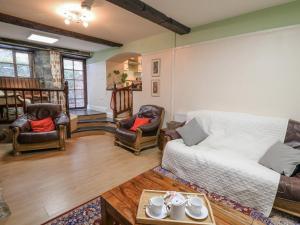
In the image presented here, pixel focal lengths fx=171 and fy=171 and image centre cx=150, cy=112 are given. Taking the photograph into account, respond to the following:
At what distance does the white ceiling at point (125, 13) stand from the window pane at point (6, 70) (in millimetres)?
1377

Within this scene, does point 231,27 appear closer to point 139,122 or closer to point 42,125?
point 139,122

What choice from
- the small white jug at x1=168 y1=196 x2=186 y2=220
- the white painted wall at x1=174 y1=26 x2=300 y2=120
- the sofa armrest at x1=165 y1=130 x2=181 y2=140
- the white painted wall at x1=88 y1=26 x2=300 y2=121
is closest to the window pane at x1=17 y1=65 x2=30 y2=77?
the white painted wall at x1=88 y1=26 x2=300 y2=121

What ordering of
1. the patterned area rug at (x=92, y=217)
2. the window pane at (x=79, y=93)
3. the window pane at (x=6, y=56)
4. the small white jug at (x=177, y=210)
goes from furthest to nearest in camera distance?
1. the window pane at (x=79, y=93)
2. the window pane at (x=6, y=56)
3. the patterned area rug at (x=92, y=217)
4. the small white jug at (x=177, y=210)

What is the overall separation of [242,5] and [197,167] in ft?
8.07

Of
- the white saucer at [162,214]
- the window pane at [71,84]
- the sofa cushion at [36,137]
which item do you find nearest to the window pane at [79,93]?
the window pane at [71,84]

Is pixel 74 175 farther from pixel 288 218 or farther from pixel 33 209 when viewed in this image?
pixel 288 218

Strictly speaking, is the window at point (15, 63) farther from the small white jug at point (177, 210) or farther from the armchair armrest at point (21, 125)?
the small white jug at point (177, 210)

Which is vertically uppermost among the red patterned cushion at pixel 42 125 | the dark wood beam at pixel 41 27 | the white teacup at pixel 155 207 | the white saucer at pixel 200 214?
the dark wood beam at pixel 41 27

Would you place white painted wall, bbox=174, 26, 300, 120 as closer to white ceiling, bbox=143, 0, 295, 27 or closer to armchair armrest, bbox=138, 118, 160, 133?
white ceiling, bbox=143, 0, 295, 27

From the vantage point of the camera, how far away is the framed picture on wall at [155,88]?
165 inches

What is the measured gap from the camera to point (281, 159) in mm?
1944

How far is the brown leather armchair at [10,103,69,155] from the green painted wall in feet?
8.53

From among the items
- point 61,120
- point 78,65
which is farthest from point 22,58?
point 61,120

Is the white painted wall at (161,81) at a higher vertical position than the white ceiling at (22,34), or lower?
lower
